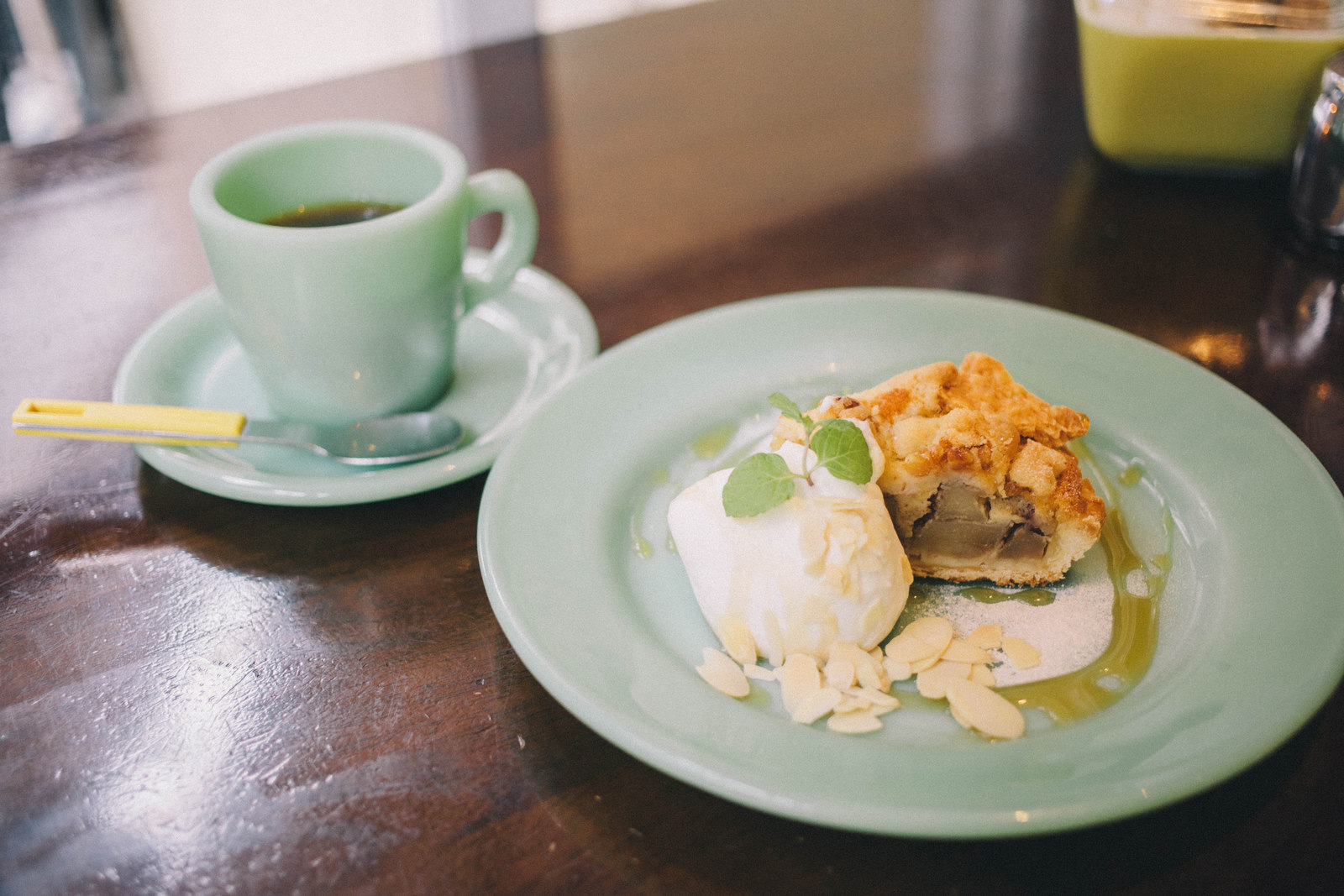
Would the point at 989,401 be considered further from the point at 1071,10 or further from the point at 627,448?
the point at 1071,10

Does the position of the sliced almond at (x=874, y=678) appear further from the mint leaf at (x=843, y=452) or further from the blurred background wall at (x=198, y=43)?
the blurred background wall at (x=198, y=43)

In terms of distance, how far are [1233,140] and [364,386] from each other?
1151mm

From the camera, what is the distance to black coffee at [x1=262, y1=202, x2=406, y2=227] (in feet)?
3.21

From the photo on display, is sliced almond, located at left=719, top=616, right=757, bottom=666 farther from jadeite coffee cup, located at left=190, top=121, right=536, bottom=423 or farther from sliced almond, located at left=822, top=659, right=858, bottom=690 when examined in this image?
jadeite coffee cup, located at left=190, top=121, right=536, bottom=423

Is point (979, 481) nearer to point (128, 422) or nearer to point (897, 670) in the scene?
point (897, 670)

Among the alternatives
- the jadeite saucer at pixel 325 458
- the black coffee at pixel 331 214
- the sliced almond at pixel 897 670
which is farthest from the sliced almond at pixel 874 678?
the black coffee at pixel 331 214

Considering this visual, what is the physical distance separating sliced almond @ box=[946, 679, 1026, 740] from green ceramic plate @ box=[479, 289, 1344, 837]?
11 millimetres

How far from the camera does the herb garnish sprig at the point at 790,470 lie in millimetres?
718

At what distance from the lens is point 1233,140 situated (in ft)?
4.26

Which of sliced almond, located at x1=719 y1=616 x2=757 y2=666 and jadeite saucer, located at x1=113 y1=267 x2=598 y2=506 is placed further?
jadeite saucer, located at x1=113 y1=267 x2=598 y2=506

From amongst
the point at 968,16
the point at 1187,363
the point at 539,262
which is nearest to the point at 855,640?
the point at 1187,363

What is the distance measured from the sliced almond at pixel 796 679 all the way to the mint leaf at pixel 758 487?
4.3 inches

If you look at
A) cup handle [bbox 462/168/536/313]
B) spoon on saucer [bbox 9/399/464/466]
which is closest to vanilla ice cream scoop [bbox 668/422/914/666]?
spoon on saucer [bbox 9/399/464/466]

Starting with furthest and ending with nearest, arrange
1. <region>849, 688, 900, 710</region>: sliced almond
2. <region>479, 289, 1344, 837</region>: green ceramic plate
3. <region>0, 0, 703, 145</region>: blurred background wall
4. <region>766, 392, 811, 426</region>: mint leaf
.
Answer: <region>0, 0, 703, 145</region>: blurred background wall, <region>766, 392, 811, 426</region>: mint leaf, <region>849, 688, 900, 710</region>: sliced almond, <region>479, 289, 1344, 837</region>: green ceramic plate
